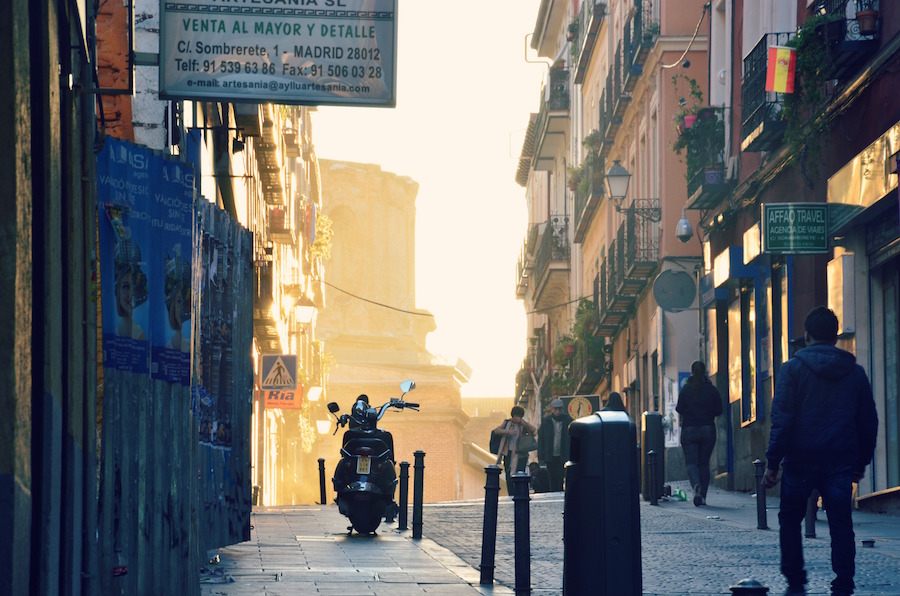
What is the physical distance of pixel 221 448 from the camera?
39.7 ft

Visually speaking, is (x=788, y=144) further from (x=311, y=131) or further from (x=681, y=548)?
(x=311, y=131)

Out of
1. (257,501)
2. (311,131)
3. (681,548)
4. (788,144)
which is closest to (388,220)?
(311,131)

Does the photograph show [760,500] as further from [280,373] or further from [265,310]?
→ [280,373]

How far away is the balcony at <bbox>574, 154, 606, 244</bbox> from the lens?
42000 mm

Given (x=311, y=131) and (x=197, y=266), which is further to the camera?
(x=311, y=131)

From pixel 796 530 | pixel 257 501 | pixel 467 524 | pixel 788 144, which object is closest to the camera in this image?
pixel 796 530

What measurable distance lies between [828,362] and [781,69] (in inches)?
413

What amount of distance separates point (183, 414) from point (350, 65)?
2055 millimetres

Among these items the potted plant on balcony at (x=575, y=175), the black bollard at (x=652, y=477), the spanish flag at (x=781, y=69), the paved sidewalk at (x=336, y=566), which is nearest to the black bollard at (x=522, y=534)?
the paved sidewalk at (x=336, y=566)

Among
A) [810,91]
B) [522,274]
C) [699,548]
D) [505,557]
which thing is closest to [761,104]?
[810,91]

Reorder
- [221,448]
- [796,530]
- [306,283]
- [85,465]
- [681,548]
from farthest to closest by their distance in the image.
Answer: [306,283]
[681,548]
[221,448]
[796,530]
[85,465]

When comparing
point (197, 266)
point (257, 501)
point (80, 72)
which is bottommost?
point (257, 501)

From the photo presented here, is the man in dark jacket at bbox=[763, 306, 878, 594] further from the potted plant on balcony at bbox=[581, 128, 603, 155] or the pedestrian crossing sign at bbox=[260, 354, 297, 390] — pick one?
the potted plant on balcony at bbox=[581, 128, 603, 155]

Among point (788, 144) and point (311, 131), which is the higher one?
point (311, 131)
